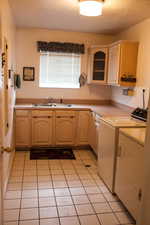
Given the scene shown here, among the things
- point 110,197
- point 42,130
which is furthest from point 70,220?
point 42,130

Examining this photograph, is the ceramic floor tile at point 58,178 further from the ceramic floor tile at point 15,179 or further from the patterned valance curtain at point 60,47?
the patterned valance curtain at point 60,47

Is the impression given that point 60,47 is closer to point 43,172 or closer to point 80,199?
point 43,172

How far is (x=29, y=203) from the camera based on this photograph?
2447 mm

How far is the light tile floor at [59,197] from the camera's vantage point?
7.26ft

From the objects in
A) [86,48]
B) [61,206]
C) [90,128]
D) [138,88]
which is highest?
[86,48]

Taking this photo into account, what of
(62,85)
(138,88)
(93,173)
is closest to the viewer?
(93,173)

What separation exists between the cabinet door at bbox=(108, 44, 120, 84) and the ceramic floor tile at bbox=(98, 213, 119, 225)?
2.21 meters

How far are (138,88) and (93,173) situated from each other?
1552mm

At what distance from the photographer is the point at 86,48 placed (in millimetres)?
4605

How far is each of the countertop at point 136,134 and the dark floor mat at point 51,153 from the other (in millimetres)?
1679

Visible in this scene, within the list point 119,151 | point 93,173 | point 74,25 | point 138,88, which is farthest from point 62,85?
point 119,151

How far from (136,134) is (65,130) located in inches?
81.0

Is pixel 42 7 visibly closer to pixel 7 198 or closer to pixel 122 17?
pixel 122 17

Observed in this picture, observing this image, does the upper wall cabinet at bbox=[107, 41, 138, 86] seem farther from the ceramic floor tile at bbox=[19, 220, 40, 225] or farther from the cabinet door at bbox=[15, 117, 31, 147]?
the ceramic floor tile at bbox=[19, 220, 40, 225]
